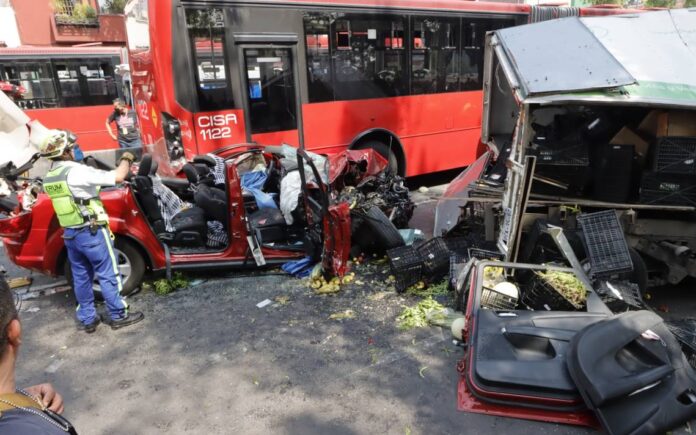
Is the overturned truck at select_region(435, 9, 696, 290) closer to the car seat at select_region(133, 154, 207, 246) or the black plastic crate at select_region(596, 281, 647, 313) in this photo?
the black plastic crate at select_region(596, 281, 647, 313)

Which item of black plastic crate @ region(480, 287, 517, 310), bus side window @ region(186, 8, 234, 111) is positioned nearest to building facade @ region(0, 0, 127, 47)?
bus side window @ region(186, 8, 234, 111)

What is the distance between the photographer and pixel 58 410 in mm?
1588

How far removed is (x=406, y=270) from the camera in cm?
479

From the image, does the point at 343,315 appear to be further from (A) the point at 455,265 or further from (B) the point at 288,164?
(B) the point at 288,164

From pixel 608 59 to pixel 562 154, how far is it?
98 centimetres

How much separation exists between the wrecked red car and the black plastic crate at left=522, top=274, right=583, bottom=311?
185cm

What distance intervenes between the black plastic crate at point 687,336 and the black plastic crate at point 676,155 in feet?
4.60

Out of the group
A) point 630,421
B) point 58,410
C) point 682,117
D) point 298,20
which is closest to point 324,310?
point 630,421

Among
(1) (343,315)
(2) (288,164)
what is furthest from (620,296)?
(2) (288,164)

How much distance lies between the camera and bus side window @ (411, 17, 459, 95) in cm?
817

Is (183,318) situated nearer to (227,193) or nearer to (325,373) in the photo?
(227,193)

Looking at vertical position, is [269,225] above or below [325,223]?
below

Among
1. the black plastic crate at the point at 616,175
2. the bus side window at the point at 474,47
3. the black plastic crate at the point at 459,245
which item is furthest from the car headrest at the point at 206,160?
the bus side window at the point at 474,47

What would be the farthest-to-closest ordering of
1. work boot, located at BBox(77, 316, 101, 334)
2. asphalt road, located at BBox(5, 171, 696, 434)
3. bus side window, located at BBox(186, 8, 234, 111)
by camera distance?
bus side window, located at BBox(186, 8, 234, 111) < work boot, located at BBox(77, 316, 101, 334) < asphalt road, located at BBox(5, 171, 696, 434)
